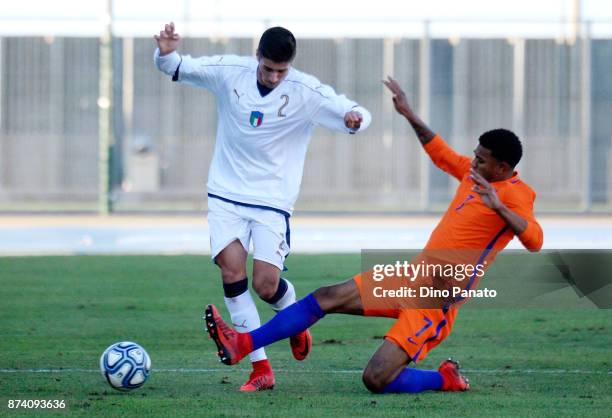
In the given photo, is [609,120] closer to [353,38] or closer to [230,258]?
[353,38]

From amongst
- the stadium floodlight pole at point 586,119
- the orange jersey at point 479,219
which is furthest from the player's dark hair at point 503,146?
the stadium floodlight pole at point 586,119

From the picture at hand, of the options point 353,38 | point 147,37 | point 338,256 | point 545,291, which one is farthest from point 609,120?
point 545,291

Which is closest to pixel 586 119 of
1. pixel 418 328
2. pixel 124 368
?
pixel 418 328

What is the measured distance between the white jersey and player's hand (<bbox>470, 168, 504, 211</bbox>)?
1.00 m

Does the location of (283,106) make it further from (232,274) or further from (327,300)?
(327,300)

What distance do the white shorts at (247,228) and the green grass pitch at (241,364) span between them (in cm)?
80

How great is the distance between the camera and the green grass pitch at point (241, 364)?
6562mm

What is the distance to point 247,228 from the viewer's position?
25.0 feet

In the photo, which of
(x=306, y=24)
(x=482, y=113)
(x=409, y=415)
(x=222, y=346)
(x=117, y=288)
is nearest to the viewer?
(x=409, y=415)

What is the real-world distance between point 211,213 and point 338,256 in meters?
8.59

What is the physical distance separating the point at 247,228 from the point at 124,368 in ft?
4.20

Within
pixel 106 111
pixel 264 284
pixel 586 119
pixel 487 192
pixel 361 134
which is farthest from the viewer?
pixel 361 134

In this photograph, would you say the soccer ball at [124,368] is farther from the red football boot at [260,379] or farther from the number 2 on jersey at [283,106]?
the number 2 on jersey at [283,106]

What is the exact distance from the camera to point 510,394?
6.98 metres
